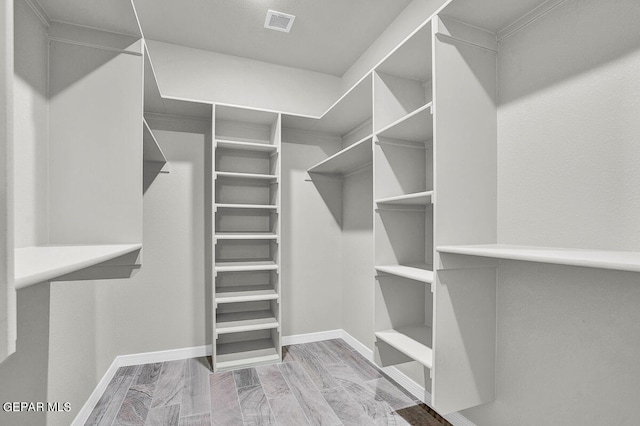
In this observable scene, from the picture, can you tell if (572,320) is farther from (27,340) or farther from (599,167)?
(27,340)

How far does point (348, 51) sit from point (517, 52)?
1745 mm

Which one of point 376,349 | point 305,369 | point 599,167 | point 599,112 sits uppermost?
point 599,112

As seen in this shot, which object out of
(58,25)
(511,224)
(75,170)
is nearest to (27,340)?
(75,170)

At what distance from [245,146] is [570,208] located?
227 cm

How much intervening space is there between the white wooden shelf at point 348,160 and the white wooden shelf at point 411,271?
813mm

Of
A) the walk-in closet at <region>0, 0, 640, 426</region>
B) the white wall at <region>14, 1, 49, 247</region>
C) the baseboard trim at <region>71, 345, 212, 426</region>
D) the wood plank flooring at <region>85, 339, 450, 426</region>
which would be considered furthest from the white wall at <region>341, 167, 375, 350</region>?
the white wall at <region>14, 1, 49, 247</region>

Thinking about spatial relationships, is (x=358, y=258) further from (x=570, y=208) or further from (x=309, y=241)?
(x=570, y=208)

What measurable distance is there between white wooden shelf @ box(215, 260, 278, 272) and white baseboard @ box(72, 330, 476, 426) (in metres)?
0.82

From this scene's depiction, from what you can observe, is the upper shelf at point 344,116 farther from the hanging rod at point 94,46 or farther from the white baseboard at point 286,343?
the white baseboard at point 286,343

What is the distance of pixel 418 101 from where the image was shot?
2.00 metres

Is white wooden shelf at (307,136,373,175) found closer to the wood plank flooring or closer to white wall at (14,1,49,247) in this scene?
white wall at (14,1,49,247)

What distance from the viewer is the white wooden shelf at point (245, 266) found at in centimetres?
257

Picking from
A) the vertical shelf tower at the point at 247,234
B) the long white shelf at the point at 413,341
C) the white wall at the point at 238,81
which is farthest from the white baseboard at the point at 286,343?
the white wall at the point at 238,81

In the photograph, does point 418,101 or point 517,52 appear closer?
point 517,52
